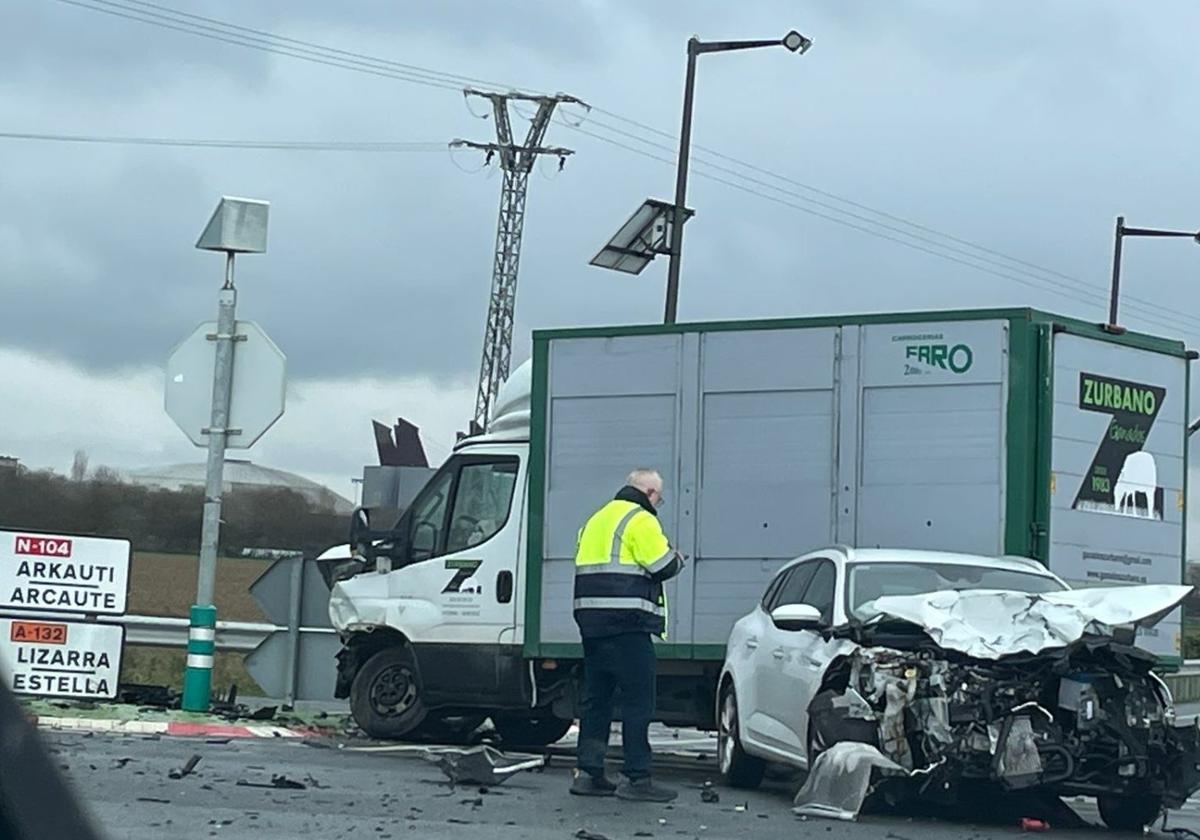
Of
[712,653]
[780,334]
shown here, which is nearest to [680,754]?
[712,653]

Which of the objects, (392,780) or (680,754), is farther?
(680,754)

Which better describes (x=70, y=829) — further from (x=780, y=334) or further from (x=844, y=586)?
(x=780, y=334)

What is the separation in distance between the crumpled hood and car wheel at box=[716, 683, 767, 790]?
1.78 meters

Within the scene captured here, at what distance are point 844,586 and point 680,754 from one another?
5.15m

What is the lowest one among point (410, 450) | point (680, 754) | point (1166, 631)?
point (680, 754)

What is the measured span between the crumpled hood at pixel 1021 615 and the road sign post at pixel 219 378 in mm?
6955

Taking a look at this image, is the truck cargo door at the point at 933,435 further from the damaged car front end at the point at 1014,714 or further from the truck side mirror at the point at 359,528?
the truck side mirror at the point at 359,528

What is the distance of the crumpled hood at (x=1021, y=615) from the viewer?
31.6 feet

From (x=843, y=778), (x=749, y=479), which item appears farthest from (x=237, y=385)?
(x=843, y=778)

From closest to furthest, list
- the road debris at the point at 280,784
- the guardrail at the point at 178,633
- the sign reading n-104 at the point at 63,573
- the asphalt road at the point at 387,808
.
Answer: the asphalt road at the point at 387,808 → the road debris at the point at 280,784 → the sign reading n-104 at the point at 63,573 → the guardrail at the point at 178,633

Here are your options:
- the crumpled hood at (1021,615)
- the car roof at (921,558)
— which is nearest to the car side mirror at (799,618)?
the crumpled hood at (1021,615)

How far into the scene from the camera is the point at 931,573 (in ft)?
36.4

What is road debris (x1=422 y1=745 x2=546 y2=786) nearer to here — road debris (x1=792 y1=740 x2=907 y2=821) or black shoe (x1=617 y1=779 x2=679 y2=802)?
black shoe (x1=617 y1=779 x2=679 y2=802)

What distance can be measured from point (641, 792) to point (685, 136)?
15.3 m
